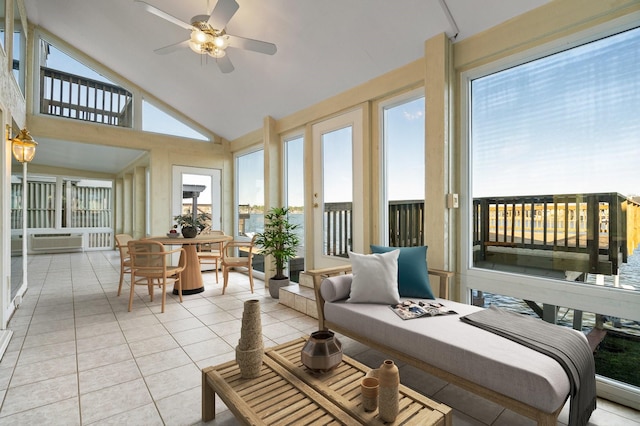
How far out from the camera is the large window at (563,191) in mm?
2057

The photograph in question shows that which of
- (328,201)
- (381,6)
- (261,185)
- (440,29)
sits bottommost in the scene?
(328,201)

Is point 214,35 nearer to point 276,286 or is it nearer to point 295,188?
point 295,188

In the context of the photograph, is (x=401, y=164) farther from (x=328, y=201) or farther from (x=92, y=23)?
(x=92, y=23)

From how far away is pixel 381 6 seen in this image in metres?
2.68

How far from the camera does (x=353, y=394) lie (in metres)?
1.45

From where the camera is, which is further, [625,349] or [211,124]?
[211,124]

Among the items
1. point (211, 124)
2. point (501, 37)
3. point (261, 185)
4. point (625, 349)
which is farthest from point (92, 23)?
point (625, 349)

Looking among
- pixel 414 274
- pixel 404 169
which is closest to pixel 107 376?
pixel 414 274

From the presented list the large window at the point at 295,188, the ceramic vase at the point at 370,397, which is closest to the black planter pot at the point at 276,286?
the large window at the point at 295,188

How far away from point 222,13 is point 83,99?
4056mm

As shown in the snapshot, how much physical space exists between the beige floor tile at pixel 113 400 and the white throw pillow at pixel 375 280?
1559 mm

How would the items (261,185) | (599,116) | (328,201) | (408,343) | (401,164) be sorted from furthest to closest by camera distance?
1. (261,185)
2. (328,201)
3. (401,164)
4. (599,116)
5. (408,343)

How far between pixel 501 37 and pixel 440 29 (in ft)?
1.58

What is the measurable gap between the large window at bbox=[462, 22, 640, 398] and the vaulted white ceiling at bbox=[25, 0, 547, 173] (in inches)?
22.9
